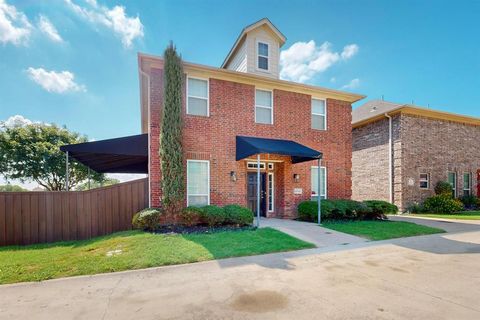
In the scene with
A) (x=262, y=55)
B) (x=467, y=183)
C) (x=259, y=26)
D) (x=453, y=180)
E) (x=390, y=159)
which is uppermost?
(x=259, y=26)

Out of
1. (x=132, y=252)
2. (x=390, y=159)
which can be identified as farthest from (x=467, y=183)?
(x=132, y=252)

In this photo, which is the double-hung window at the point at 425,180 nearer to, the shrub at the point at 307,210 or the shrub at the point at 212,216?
the shrub at the point at 307,210

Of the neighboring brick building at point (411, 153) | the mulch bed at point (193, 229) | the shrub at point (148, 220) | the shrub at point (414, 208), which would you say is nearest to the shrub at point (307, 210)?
the mulch bed at point (193, 229)

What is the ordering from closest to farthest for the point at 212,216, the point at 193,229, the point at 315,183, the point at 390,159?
the point at 193,229 < the point at 212,216 < the point at 315,183 < the point at 390,159

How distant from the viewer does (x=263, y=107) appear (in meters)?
11.0

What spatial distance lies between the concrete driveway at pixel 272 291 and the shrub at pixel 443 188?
39.1ft

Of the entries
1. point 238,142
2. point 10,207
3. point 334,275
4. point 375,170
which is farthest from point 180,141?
point 375,170

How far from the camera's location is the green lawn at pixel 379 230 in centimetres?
775

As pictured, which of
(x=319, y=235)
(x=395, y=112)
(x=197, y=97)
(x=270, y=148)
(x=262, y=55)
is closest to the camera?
(x=319, y=235)

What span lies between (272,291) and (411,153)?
15.0m

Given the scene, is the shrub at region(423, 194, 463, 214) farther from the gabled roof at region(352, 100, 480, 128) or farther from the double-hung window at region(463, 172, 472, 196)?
the gabled roof at region(352, 100, 480, 128)

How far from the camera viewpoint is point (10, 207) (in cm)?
777

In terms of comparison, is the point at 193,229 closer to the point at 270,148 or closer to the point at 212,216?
the point at 212,216

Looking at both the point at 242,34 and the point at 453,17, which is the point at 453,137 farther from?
the point at 242,34
